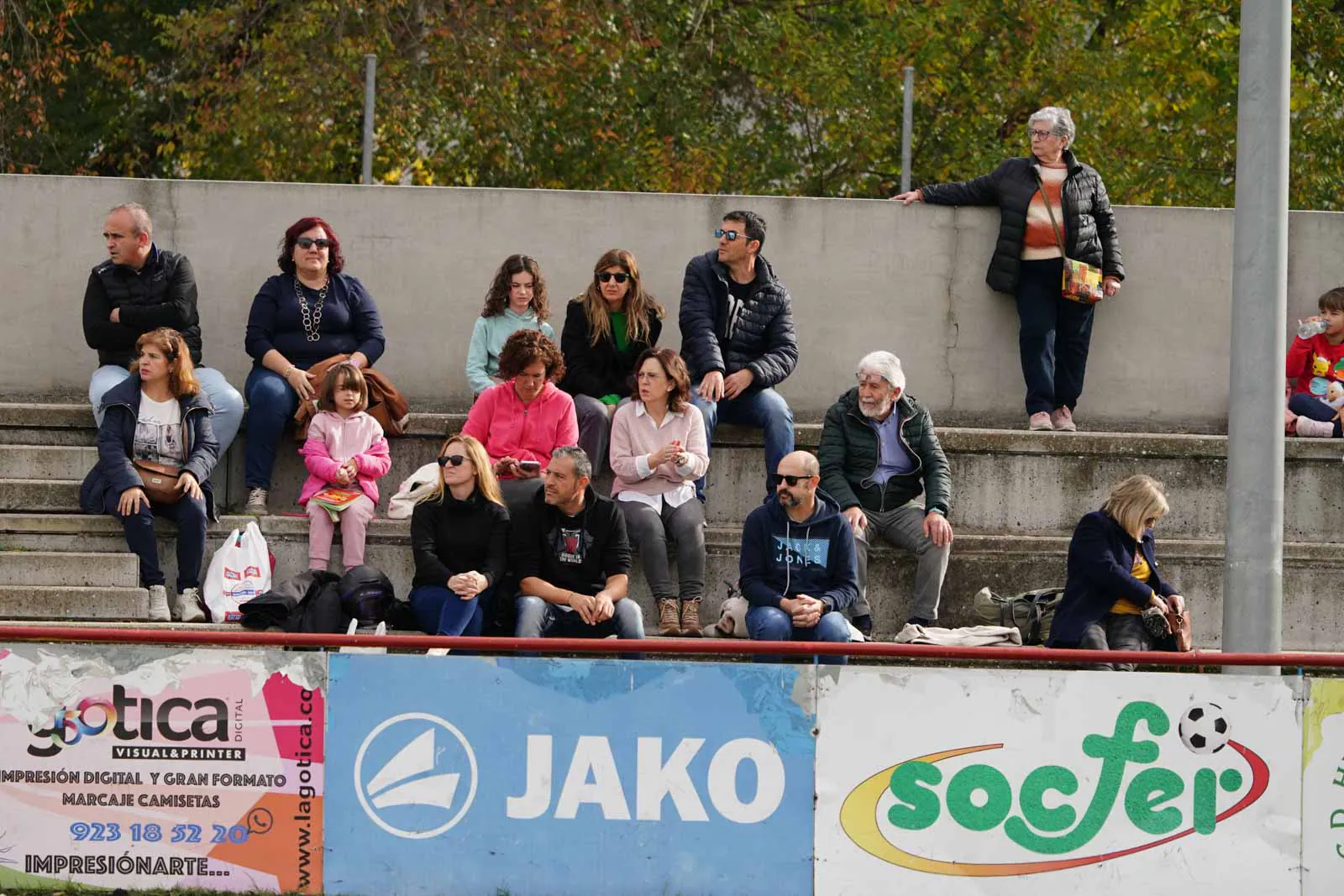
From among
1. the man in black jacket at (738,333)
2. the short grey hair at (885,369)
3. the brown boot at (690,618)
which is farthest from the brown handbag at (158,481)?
the short grey hair at (885,369)

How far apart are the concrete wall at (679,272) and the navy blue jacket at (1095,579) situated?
3.26 m

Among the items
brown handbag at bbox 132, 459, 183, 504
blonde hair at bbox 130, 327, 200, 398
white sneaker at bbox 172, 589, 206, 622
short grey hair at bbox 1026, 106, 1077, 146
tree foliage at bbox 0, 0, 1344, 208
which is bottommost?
white sneaker at bbox 172, 589, 206, 622

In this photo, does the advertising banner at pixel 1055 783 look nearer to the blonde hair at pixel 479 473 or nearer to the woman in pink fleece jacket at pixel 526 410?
the blonde hair at pixel 479 473

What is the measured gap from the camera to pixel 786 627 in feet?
27.3

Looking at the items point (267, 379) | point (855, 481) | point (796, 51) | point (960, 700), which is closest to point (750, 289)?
point (855, 481)

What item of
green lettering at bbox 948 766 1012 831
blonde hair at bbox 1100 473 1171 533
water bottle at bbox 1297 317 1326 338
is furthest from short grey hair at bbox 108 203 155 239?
water bottle at bbox 1297 317 1326 338

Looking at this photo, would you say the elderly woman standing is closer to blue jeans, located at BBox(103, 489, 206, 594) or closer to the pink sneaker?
the pink sneaker

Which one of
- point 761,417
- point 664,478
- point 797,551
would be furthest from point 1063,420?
point 797,551

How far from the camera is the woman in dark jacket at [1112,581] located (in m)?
8.41

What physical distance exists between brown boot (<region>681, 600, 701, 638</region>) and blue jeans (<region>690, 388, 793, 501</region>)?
77cm

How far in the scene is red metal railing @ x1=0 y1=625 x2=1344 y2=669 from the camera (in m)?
6.75

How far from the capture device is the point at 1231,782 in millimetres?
6848

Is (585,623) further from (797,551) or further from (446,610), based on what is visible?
(797,551)

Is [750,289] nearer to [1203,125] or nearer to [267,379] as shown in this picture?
[267,379]
